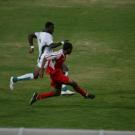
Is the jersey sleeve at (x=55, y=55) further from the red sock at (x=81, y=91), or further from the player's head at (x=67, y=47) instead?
the red sock at (x=81, y=91)

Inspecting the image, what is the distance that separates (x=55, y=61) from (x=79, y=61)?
17.8ft

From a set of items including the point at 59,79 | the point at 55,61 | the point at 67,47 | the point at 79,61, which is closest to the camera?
the point at 67,47

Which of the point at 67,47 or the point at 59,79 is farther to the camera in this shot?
the point at 59,79

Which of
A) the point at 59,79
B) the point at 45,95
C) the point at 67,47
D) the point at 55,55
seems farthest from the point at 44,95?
the point at 67,47

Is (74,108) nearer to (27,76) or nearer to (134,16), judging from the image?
(27,76)

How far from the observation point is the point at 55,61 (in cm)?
1580

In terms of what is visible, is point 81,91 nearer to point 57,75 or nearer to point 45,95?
point 57,75

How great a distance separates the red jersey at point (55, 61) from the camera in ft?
51.4

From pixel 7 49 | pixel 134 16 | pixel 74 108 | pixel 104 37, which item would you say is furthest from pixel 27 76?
pixel 134 16

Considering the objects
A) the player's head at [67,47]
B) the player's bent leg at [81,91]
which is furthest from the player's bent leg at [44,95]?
the player's head at [67,47]

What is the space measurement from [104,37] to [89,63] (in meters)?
3.13

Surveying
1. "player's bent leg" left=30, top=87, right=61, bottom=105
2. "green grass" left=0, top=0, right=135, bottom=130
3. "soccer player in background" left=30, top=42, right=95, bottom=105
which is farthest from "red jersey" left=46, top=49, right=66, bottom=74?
"green grass" left=0, top=0, right=135, bottom=130

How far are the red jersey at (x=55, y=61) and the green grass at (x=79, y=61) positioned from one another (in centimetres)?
83

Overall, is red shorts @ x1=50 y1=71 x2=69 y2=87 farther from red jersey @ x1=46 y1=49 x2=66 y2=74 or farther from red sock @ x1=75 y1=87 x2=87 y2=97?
red sock @ x1=75 y1=87 x2=87 y2=97
